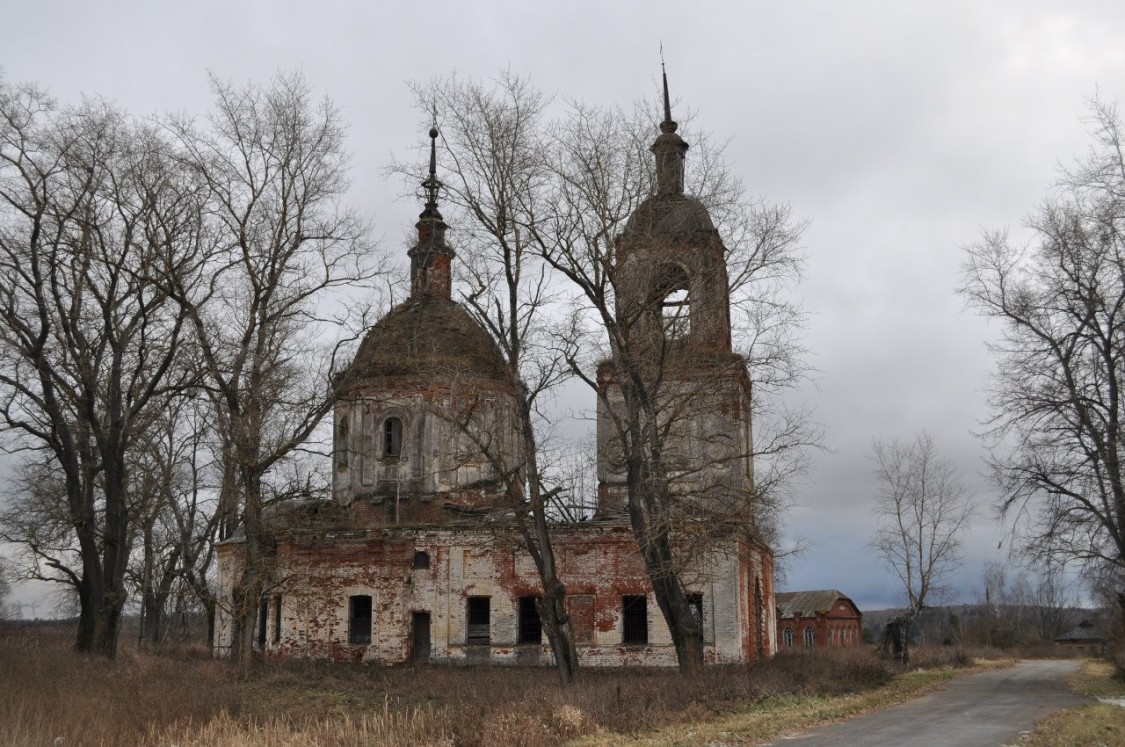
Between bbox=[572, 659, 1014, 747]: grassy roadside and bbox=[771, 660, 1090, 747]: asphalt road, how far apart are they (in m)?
0.36

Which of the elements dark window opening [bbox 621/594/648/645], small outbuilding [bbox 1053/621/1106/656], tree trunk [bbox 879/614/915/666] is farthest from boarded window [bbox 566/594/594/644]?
small outbuilding [bbox 1053/621/1106/656]

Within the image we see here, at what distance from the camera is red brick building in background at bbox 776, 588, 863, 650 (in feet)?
163

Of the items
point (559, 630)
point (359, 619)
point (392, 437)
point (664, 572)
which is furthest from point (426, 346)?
point (664, 572)

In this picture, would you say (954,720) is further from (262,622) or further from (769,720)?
(262,622)

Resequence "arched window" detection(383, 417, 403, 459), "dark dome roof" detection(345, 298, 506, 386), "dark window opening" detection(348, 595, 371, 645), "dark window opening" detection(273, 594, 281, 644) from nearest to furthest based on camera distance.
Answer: "dark dome roof" detection(345, 298, 506, 386)
"dark window opening" detection(348, 595, 371, 645)
"dark window opening" detection(273, 594, 281, 644)
"arched window" detection(383, 417, 403, 459)

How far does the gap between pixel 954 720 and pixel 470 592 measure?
13.6 meters

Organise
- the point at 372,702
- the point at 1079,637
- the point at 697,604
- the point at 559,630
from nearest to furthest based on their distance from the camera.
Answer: the point at 372,702
the point at 559,630
the point at 697,604
the point at 1079,637

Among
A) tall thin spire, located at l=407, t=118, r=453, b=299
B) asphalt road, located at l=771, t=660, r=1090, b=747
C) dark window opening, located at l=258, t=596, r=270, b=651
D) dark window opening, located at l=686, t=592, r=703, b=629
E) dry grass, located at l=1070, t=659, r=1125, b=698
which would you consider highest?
tall thin spire, located at l=407, t=118, r=453, b=299

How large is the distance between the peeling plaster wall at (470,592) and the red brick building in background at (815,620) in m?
24.3

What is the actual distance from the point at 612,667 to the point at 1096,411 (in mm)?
12135

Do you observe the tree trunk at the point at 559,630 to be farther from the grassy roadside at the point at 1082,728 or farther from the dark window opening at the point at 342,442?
the dark window opening at the point at 342,442

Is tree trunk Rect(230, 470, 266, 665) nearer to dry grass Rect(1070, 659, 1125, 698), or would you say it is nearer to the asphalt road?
the asphalt road

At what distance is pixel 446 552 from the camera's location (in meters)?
25.6

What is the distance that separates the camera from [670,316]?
17.5 m
